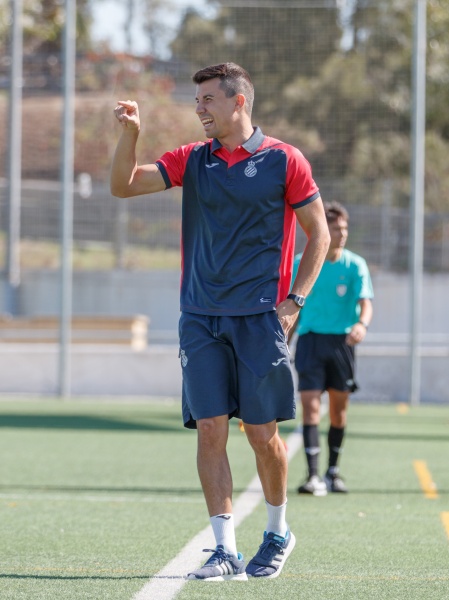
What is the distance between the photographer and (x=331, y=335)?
956 centimetres

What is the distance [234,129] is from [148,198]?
1548 cm

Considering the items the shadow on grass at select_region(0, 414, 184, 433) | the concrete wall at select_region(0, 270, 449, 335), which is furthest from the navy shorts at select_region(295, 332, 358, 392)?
the concrete wall at select_region(0, 270, 449, 335)

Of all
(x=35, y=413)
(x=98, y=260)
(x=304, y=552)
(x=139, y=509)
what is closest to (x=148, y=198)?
(x=98, y=260)

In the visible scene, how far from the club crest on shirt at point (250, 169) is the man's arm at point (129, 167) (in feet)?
1.32

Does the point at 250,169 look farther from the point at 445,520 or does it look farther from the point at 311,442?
the point at 311,442

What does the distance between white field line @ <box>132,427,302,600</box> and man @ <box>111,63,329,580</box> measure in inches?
6.0

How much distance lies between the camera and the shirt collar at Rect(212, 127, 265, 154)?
575 centimetres

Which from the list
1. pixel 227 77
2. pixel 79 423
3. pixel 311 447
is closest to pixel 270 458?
pixel 227 77

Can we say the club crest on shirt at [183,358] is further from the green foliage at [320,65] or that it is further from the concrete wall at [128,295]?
the concrete wall at [128,295]

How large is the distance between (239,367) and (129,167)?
100 centimetres

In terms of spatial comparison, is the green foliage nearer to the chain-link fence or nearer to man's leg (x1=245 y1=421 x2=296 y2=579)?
the chain-link fence

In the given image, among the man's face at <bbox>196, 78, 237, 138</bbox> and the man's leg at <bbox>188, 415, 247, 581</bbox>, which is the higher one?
the man's face at <bbox>196, 78, 237, 138</bbox>

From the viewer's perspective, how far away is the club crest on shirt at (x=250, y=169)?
5711mm

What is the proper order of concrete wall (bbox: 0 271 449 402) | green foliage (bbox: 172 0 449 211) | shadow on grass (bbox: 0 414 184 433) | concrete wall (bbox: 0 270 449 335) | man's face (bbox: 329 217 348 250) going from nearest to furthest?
man's face (bbox: 329 217 348 250) < shadow on grass (bbox: 0 414 184 433) < green foliage (bbox: 172 0 449 211) < concrete wall (bbox: 0 271 449 402) < concrete wall (bbox: 0 270 449 335)
